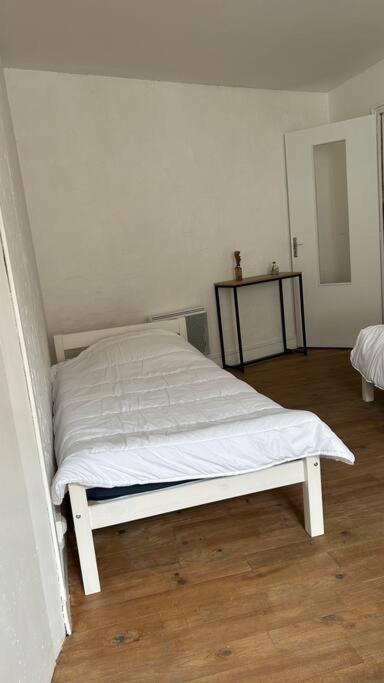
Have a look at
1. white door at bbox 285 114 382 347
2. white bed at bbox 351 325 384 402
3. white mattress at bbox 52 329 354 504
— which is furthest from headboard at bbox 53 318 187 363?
white door at bbox 285 114 382 347

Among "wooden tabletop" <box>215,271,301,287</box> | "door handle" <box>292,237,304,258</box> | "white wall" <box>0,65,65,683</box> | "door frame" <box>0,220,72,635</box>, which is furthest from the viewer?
"door handle" <box>292,237,304,258</box>

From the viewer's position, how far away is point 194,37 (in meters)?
3.32

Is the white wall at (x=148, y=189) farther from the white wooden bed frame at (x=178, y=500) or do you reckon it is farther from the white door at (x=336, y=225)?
the white wooden bed frame at (x=178, y=500)

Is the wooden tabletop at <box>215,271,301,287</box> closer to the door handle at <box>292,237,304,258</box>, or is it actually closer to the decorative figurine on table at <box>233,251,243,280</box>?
the decorative figurine on table at <box>233,251,243,280</box>

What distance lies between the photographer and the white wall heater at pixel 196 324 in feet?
14.4

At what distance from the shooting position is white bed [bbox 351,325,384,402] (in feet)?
9.64

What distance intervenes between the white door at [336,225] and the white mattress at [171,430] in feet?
7.94

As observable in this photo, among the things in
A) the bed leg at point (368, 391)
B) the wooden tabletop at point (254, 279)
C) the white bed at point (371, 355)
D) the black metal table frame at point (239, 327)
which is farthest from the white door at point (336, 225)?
the white bed at point (371, 355)

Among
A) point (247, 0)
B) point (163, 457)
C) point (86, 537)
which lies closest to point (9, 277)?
point (163, 457)

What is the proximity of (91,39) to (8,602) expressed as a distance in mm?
3182

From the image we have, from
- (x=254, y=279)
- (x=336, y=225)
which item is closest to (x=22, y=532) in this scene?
(x=254, y=279)

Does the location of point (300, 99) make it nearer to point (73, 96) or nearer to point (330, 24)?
point (330, 24)

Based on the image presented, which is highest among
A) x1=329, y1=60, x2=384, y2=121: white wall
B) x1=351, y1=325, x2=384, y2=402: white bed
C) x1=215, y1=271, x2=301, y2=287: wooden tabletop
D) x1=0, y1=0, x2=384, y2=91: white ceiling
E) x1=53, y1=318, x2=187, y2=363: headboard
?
x1=0, y1=0, x2=384, y2=91: white ceiling

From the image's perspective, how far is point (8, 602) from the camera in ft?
3.46
